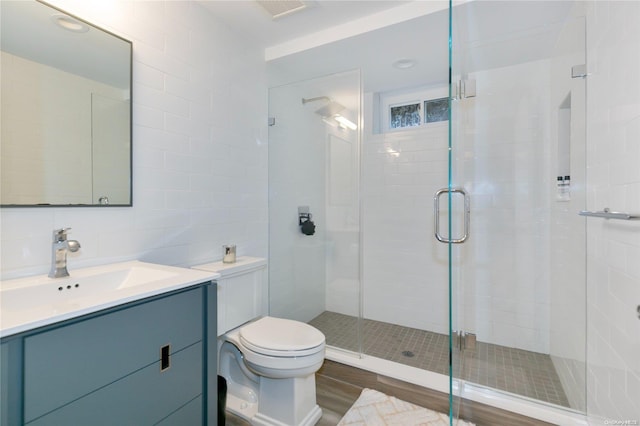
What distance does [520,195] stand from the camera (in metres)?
2.29

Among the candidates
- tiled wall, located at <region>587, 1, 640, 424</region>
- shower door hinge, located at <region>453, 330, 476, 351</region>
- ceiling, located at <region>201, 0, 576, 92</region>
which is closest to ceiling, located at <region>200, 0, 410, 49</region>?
ceiling, located at <region>201, 0, 576, 92</region>

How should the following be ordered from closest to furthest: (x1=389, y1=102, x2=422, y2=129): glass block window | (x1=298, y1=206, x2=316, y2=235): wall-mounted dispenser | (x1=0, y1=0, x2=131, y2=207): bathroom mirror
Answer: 1. (x1=0, y1=0, x2=131, y2=207): bathroom mirror
2. (x1=298, y1=206, x2=316, y2=235): wall-mounted dispenser
3. (x1=389, y1=102, x2=422, y2=129): glass block window

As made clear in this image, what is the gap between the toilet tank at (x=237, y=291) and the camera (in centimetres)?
171

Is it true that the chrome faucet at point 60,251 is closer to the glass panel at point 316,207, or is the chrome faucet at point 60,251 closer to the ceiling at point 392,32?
the glass panel at point 316,207

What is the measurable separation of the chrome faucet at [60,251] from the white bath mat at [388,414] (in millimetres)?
1524

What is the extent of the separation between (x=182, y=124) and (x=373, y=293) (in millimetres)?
2205

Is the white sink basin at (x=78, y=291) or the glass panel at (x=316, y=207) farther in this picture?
the glass panel at (x=316, y=207)

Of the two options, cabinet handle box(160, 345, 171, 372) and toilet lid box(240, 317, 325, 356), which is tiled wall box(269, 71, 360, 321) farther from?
cabinet handle box(160, 345, 171, 372)

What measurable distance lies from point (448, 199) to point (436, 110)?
112cm

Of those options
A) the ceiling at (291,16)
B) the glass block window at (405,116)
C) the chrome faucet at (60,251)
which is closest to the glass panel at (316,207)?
the ceiling at (291,16)

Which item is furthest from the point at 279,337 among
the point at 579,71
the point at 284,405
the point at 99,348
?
the point at 579,71

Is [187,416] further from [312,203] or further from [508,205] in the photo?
[508,205]

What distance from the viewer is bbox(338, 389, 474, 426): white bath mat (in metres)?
1.66

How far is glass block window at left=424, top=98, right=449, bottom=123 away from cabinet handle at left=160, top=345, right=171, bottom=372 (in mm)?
2633
